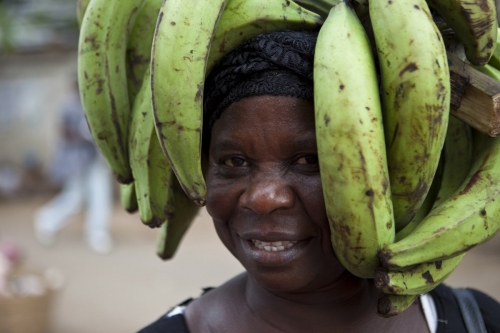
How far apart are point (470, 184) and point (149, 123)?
78cm

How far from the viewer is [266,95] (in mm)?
1440

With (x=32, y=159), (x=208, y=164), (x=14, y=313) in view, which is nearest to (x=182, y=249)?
(x=14, y=313)

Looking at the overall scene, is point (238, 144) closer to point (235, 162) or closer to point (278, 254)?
point (235, 162)

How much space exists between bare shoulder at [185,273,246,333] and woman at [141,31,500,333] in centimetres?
11

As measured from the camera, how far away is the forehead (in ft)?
4.67

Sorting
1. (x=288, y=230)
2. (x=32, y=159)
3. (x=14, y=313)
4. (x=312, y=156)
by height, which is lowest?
(x=32, y=159)

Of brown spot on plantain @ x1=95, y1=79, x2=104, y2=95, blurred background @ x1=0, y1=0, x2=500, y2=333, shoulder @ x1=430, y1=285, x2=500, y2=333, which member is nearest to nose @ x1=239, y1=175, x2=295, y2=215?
brown spot on plantain @ x1=95, y1=79, x2=104, y2=95

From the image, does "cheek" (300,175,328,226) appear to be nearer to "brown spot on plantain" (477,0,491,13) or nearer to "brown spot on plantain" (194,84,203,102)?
"brown spot on plantain" (194,84,203,102)

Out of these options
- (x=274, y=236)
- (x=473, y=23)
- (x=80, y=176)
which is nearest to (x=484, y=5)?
(x=473, y=23)

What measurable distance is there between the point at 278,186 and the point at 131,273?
554 cm

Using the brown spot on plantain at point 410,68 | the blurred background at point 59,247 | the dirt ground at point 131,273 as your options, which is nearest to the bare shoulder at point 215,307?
the brown spot on plantain at point 410,68

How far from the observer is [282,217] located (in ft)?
4.71

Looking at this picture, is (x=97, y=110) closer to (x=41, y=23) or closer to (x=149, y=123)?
(x=149, y=123)

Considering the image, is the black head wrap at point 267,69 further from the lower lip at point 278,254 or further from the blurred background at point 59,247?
the blurred background at point 59,247
